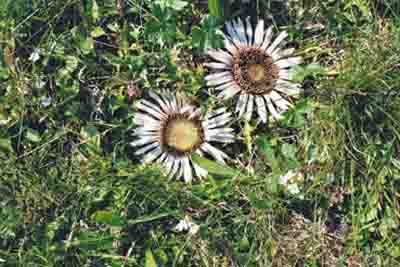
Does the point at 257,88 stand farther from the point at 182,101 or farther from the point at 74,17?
the point at 74,17

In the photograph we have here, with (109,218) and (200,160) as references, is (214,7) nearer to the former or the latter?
(200,160)

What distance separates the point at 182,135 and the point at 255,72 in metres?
0.22

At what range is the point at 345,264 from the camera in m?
1.32

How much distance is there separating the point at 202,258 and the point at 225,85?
1.31 ft

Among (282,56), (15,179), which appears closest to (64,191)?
(15,179)

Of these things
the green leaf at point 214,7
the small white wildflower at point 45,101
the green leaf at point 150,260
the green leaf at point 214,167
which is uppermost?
the green leaf at point 214,7

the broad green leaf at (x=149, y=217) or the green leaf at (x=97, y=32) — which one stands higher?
the green leaf at (x=97, y=32)

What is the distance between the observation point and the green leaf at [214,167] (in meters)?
1.27

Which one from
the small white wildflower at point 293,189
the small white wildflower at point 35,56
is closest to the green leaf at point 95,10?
the small white wildflower at point 35,56

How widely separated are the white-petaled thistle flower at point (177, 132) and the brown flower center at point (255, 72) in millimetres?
81

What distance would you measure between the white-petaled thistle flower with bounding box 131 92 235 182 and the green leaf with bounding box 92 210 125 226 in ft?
0.49

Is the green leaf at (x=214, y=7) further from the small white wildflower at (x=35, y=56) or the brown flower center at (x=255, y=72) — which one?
the small white wildflower at (x=35, y=56)

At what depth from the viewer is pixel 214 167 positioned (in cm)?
128

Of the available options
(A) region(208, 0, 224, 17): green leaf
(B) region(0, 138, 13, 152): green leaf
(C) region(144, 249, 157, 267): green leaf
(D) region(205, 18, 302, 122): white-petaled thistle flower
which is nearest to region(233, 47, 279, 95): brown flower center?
(D) region(205, 18, 302, 122): white-petaled thistle flower
